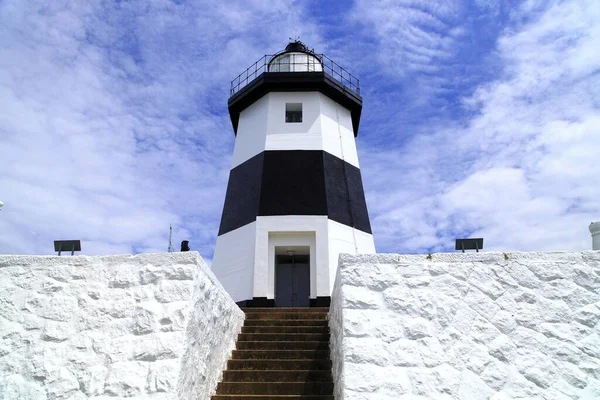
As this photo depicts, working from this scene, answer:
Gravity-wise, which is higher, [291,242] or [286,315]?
[291,242]

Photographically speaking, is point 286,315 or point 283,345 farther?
point 286,315

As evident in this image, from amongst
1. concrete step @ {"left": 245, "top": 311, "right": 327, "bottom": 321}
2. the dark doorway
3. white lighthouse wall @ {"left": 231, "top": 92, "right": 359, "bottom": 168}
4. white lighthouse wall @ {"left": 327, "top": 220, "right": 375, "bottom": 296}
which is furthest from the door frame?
concrete step @ {"left": 245, "top": 311, "right": 327, "bottom": 321}

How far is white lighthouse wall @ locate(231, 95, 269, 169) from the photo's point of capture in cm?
1305

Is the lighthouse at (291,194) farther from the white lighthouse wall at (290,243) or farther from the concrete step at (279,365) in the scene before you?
the concrete step at (279,365)

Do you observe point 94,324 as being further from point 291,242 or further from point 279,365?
point 291,242

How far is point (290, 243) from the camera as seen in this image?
1162cm

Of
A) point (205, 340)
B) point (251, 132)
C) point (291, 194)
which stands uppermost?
point (251, 132)

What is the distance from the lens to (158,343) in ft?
15.9

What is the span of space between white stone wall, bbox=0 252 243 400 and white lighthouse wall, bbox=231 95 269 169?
7.63 meters

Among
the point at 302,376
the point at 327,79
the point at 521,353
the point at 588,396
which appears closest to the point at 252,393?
the point at 302,376

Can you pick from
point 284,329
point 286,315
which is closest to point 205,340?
point 284,329

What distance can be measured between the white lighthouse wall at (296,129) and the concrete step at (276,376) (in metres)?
7.42

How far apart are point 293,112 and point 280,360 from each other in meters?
8.92

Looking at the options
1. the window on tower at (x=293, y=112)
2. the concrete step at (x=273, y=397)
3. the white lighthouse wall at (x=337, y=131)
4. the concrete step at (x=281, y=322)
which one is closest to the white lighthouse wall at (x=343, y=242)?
the white lighthouse wall at (x=337, y=131)
